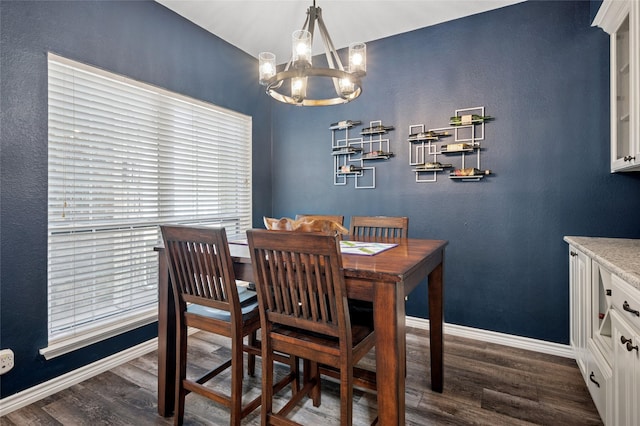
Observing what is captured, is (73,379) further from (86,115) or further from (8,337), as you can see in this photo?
(86,115)

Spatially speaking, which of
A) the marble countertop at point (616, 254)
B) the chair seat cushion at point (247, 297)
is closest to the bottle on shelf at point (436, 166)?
the marble countertop at point (616, 254)

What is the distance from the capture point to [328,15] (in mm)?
2816

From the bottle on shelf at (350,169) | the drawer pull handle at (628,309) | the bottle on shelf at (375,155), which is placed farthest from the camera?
the bottle on shelf at (350,169)

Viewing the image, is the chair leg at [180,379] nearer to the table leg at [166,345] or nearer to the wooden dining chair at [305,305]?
the table leg at [166,345]

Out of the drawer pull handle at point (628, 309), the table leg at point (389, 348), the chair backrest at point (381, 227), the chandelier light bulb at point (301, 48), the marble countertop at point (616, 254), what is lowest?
the table leg at point (389, 348)

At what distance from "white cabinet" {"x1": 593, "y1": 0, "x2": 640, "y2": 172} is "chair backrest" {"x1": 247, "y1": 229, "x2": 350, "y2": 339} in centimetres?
186

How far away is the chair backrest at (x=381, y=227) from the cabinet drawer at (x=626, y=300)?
3.86ft

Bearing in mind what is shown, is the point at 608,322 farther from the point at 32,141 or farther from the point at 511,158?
the point at 32,141

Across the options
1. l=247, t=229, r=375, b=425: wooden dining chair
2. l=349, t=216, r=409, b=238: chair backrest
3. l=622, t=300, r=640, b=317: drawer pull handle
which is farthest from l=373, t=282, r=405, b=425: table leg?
l=349, t=216, r=409, b=238: chair backrest

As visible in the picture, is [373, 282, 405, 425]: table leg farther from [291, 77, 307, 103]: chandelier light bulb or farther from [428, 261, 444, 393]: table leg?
[291, 77, 307, 103]: chandelier light bulb

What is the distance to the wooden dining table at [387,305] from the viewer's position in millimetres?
1257

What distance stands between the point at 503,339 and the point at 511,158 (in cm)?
150

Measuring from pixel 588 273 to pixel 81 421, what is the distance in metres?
2.97

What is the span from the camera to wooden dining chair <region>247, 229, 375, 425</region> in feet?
4.12
